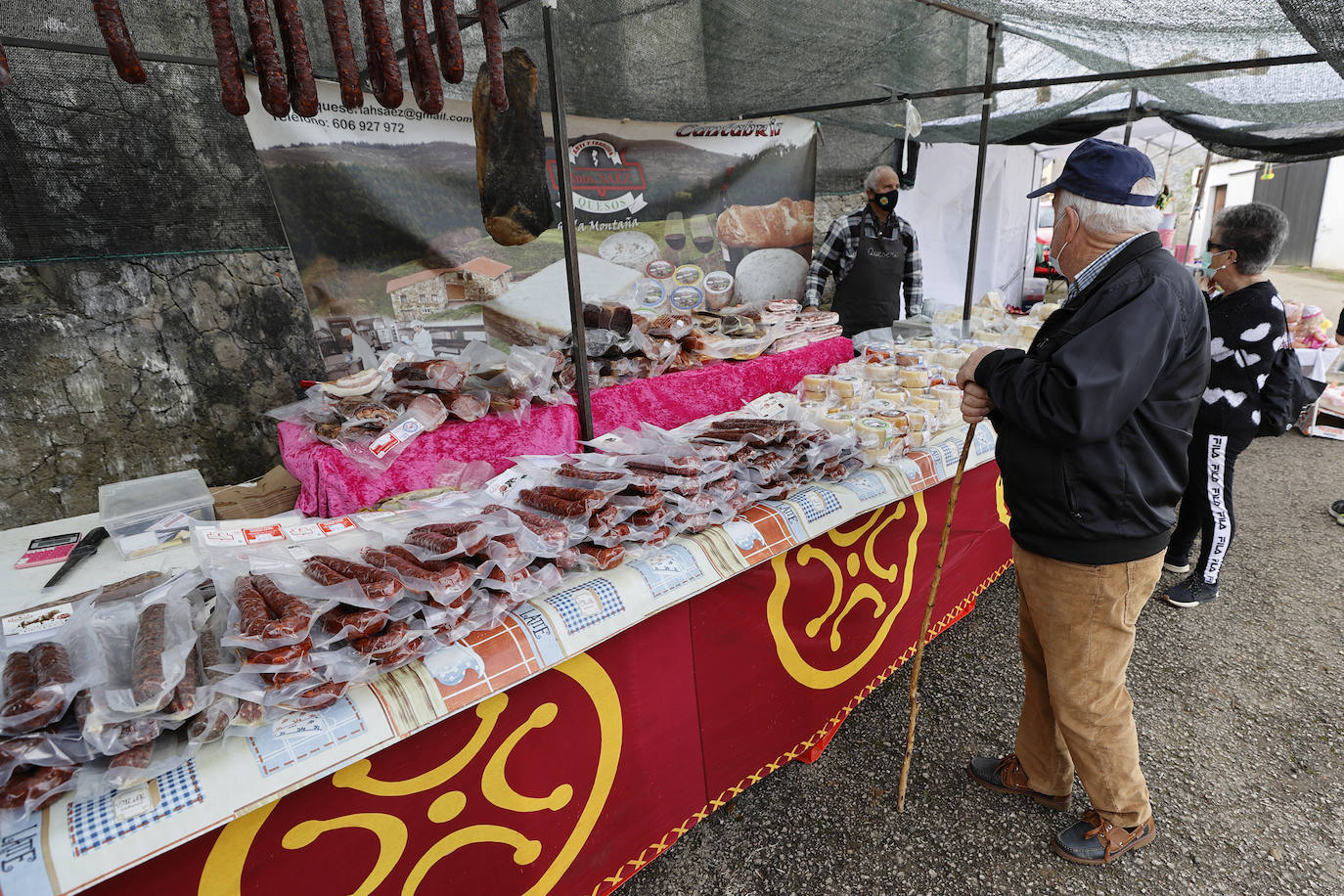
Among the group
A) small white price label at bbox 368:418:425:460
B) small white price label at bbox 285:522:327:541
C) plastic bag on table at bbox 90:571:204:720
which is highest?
small white price label at bbox 368:418:425:460

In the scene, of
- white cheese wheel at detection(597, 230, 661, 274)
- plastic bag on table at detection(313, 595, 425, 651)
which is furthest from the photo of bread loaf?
plastic bag on table at detection(313, 595, 425, 651)

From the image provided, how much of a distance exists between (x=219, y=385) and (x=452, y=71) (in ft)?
9.76

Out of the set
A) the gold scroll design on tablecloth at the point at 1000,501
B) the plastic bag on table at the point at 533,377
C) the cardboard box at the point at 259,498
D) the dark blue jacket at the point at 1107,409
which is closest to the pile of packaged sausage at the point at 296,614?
the plastic bag on table at the point at 533,377

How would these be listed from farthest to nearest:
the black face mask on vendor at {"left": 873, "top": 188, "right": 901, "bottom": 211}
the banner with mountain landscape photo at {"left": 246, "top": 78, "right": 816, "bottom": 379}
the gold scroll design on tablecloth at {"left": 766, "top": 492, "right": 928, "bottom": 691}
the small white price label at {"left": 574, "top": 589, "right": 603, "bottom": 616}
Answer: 1. the black face mask on vendor at {"left": 873, "top": 188, "right": 901, "bottom": 211}
2. the banner with mountain landscape photo at {"left": 246, "top": 78, "right": 816, "bottom": 379}
3. the gold scroll design on tablecloth at {"left": 766, "top": 492, "right": 928, "bottom": 691}
4. the small white price label at {"left": 574, "top": 589, "right": 603, "bottom": 616}

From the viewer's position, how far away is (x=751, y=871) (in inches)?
86.0

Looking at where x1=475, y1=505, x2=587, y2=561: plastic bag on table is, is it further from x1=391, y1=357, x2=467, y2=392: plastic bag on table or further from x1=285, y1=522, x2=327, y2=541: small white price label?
x1=391, y1=357, x2=467, y2=392: plastic bag on table

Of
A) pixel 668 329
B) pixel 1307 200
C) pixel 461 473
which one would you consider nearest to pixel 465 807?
pixel 461 473

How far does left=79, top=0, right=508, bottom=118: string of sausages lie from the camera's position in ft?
5.85

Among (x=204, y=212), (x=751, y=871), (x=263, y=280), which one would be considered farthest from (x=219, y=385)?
(x=751, y=871)

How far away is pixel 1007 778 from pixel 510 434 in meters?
2.46

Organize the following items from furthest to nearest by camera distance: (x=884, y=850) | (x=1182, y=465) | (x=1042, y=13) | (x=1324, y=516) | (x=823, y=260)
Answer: (x=823, y=260), (x=1324, y=516), (x=1042, y=13), (x=884, y=850), (x=1182, y=465)

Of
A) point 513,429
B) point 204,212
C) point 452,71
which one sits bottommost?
point 513,429

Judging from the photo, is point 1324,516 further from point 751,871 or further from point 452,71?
point 452,71

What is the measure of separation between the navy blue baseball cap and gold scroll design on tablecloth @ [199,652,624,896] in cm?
193
